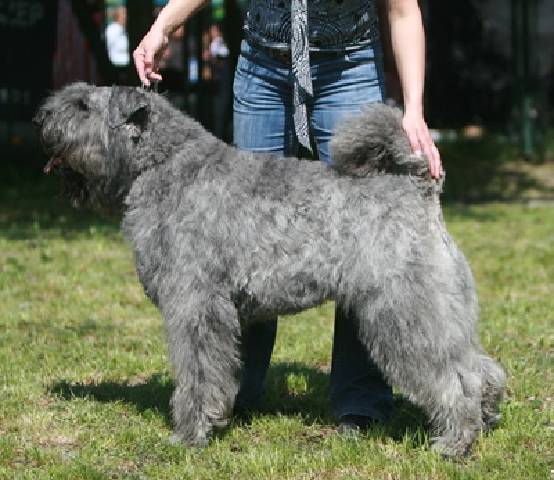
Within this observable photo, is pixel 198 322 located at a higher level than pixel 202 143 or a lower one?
lower

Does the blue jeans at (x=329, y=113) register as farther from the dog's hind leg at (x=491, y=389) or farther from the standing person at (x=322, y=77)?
the dog's hind leg at (x=491, y=389)

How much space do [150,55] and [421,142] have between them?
1.25 meters

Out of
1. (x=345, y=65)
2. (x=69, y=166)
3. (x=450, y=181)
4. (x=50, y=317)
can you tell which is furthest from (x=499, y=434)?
(x=450, y=181)

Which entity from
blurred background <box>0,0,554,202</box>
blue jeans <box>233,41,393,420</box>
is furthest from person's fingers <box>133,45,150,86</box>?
blurred background <box>0,0,554,202</box>

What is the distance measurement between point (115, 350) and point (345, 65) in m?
2.44

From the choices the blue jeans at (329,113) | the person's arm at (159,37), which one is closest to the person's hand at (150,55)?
the person's arm at (159,37)

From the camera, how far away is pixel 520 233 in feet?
35.4

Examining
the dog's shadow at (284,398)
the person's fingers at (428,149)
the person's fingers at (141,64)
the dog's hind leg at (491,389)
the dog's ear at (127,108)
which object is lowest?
the dog's shadow at (284,398)

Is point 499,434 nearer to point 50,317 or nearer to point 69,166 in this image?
point 69,166

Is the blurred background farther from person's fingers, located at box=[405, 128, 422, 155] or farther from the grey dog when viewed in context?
person's fingers, located at box=[405, 128, 422, 155]

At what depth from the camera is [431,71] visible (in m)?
21.3

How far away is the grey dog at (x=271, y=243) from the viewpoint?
4438mm

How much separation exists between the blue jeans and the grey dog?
0.32m

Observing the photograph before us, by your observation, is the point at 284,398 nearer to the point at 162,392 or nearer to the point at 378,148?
the point at 162,392
